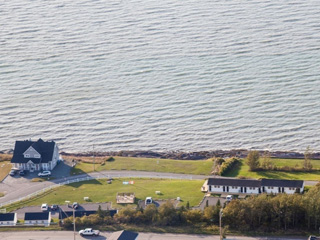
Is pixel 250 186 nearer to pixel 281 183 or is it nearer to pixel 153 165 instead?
pixel 281 183

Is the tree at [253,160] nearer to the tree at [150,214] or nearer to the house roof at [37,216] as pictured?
the tree at [150,214]

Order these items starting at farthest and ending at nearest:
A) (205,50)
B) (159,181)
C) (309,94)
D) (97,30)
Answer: (97,30), (205,50), (309,94), (159,181)

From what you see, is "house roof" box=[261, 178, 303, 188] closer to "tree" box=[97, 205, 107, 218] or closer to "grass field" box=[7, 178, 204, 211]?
"grass field" box=[7, 178, 204, 211]

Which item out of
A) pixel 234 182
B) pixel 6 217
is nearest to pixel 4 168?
pixel 6 217

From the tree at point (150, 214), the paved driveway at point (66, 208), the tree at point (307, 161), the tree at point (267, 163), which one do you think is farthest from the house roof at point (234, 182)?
the paved driveway at point (66, 208)

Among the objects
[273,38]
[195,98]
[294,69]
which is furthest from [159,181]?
[273,38]

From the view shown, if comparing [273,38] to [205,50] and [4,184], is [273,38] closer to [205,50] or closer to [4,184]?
[205,50]
